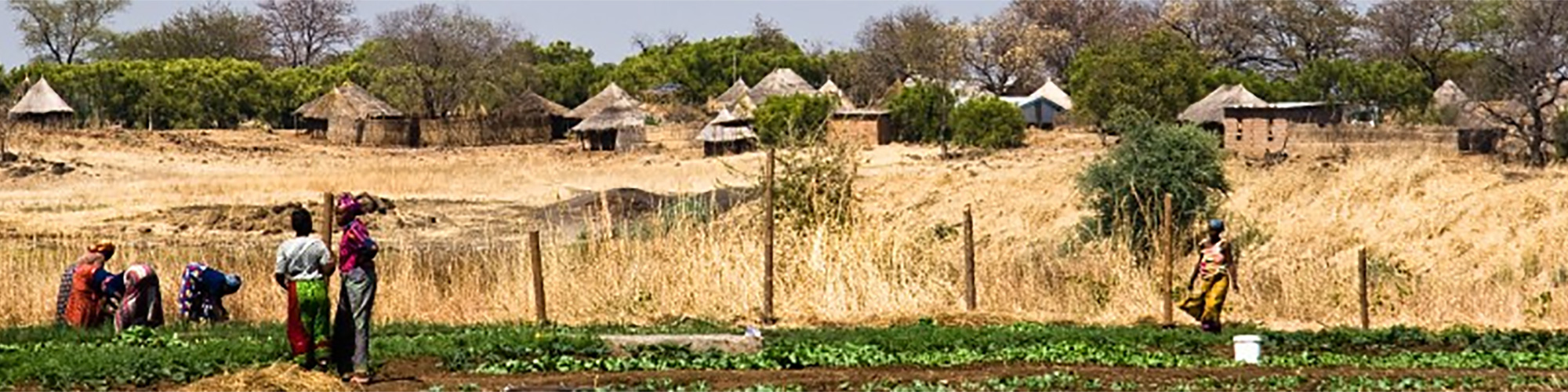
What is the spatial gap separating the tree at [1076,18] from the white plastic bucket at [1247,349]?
92.6m

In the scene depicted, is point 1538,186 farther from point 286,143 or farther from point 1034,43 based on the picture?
point 1034,43

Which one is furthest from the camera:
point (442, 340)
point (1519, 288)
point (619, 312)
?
point (1519, 288)

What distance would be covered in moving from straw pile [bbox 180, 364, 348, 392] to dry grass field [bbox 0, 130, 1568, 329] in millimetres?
7276

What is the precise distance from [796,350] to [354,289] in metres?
3.54

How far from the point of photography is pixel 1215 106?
58656mm

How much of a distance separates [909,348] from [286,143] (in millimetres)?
54020

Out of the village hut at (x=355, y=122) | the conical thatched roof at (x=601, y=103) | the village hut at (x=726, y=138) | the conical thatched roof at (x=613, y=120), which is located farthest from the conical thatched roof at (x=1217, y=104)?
the village hut at (x=355, y=122)

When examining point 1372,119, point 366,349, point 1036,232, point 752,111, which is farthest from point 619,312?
A: point 1372,119

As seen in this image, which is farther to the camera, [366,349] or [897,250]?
[897,250]

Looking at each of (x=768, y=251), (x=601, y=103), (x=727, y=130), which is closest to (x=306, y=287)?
(x=768, y=251)

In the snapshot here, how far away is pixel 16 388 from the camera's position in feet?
49.4

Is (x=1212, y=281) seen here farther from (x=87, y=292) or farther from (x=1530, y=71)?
(x=1530, y=71)

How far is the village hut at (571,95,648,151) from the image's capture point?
224ft

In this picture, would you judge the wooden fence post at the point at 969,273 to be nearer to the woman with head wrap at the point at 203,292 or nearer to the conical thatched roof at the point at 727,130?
the woman with head wrap at the point at 203,292
